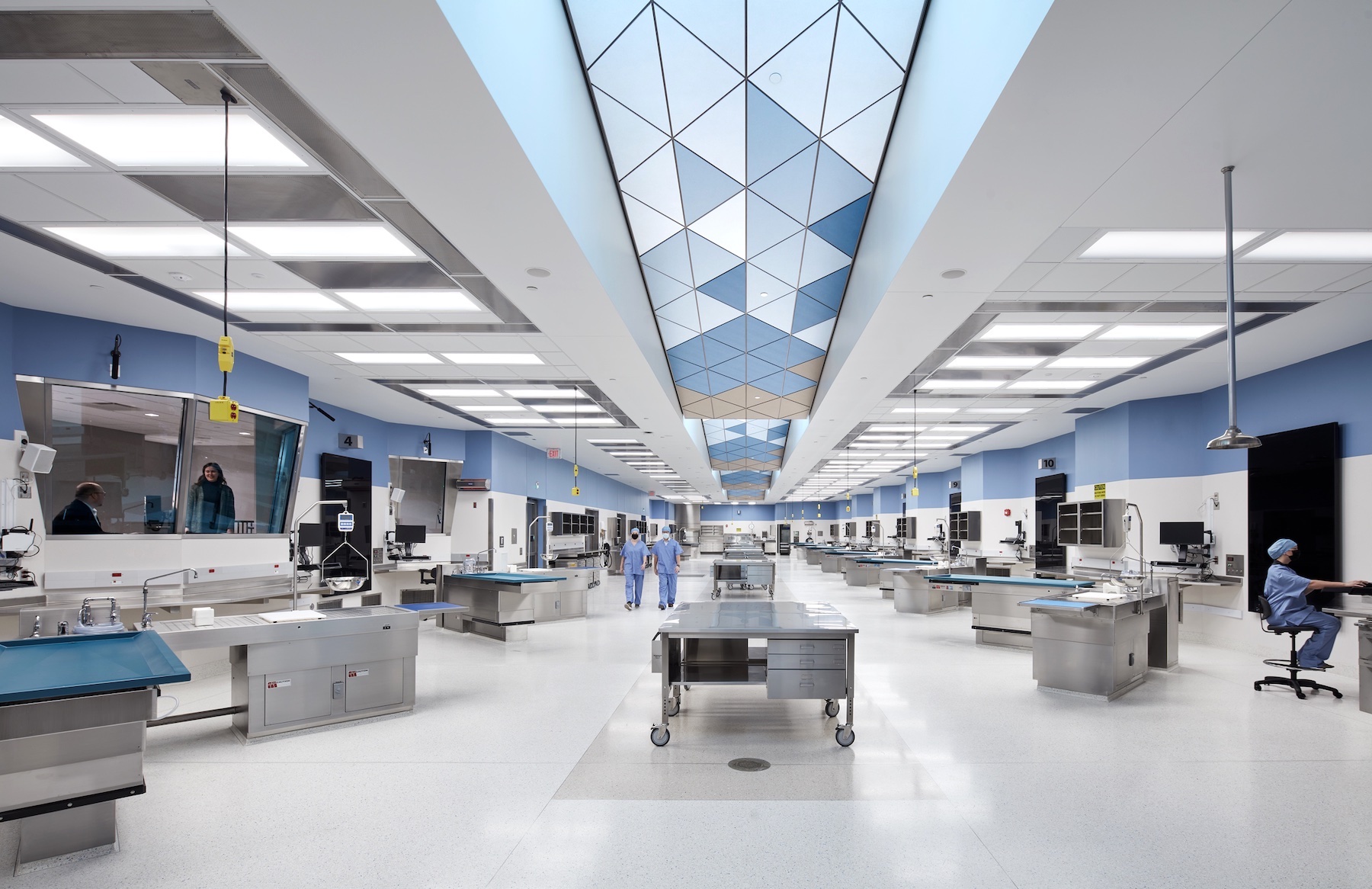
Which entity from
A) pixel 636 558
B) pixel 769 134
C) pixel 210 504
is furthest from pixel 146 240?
pixel 636 558

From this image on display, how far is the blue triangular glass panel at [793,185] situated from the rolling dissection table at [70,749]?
19.4ft

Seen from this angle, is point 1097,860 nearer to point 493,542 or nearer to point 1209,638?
point 1209,638

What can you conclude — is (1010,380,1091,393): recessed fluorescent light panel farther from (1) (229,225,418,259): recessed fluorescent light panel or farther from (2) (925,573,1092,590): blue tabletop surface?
(1) (229,225,418,259): recessed fluorescent light panel

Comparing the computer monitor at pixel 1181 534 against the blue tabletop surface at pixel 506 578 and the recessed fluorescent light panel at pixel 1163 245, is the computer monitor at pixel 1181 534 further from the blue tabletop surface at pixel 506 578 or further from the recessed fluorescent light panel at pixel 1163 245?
the blue tabletop surface at pixel 506 578

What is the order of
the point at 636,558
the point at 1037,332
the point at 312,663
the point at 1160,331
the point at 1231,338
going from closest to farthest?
the point at 1231,338, the point at 312,663, the point at 1160,331, the point at 1037,332, the point at 636,558

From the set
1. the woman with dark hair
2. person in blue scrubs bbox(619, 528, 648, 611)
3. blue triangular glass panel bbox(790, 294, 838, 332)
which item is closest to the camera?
the woman with dark hair

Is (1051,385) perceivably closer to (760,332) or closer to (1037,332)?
(1037,332)

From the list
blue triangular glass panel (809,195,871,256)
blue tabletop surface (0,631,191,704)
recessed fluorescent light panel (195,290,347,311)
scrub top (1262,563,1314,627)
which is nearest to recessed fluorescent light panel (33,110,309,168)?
recessed fluorescent light panel (195,290,347,311)

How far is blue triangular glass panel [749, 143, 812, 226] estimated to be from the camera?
641 centimetres

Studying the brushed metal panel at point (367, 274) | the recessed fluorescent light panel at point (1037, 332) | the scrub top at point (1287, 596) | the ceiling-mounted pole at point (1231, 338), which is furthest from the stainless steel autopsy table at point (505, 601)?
the scrub top at point (1287, 596)

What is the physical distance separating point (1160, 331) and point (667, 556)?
10.0m

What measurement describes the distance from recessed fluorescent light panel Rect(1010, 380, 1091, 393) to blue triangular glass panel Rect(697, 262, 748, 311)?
448 centimetres

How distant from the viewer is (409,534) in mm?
12555

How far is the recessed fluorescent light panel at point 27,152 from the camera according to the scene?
3.97m
